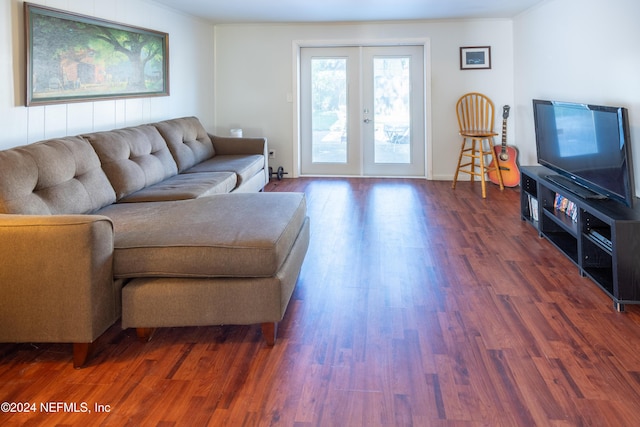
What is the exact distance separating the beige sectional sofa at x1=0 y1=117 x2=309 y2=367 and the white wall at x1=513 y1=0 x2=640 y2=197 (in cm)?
247

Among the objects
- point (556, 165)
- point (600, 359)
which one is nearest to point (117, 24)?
point (556, 165)

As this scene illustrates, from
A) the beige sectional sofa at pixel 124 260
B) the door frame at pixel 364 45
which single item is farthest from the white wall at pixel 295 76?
the beige sectional sofa at pixel 124 260

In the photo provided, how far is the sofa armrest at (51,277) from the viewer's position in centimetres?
205

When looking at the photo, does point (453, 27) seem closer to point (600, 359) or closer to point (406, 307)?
point (406, 307)

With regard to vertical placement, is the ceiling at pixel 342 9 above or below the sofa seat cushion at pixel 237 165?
above

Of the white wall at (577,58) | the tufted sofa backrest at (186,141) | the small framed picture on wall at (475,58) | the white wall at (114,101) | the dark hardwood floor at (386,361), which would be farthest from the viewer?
the small framed picture on wall at (475,58)

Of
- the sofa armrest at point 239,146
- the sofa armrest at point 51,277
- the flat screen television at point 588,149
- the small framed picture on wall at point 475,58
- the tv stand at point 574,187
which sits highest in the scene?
the small framed picture on wall at point 475,58

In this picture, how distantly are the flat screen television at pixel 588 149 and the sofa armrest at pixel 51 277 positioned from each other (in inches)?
109

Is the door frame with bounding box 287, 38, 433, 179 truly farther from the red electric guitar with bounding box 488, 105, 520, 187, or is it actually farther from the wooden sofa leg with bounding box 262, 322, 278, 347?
the wooden sofa leg with bounding box 262, 322, 278, 347

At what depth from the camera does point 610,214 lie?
2.87 meters

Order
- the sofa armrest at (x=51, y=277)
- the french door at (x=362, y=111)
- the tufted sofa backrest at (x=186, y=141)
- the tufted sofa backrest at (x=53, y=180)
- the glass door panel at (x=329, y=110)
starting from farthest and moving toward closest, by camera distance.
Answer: the glass door panel at (x=329, y=110) < the french door at (x=362, y=111) < the tufted sofa backrest at (x=186, y=141) < the tufted sofa backrest at (x=53, y=180) < the sofa armrest at (x=51, y=277)

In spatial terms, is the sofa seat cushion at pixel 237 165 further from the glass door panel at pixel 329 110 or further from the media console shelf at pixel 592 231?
the media console shelf at pixel 592 231

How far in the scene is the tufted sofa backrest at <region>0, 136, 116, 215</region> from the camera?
2.52m

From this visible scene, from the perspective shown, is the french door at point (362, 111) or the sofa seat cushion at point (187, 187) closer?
the sofa seat cushion at point (187, 187)
